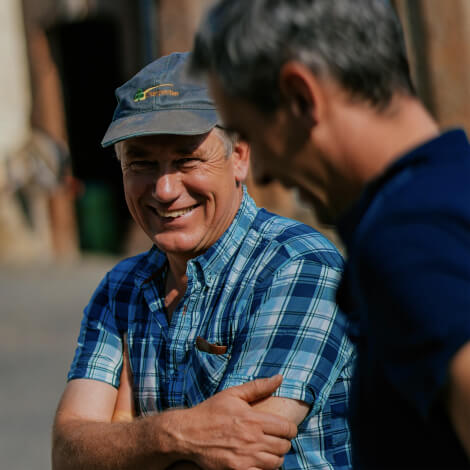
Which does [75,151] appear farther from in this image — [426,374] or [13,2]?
[426,374]

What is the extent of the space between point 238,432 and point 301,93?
0.88 meters

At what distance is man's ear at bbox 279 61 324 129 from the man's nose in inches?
42.7

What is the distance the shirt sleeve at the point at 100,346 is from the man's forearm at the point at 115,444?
14 cm

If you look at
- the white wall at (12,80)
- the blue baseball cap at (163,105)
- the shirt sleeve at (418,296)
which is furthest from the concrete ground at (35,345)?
the shirt sleeve at (418,296)

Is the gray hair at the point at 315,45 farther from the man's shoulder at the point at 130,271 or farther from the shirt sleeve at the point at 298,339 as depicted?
the man's shoulder at the point at 130,271

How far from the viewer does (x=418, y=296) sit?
120cm

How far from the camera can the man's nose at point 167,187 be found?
7.87 feet

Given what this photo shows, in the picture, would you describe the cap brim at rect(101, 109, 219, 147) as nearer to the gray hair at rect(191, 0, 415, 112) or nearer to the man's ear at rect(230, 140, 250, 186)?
the man's ear at rect(230, 140, 250, 186)

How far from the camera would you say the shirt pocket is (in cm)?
212

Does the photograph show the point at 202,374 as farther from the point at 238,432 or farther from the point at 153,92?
the point at 153,92

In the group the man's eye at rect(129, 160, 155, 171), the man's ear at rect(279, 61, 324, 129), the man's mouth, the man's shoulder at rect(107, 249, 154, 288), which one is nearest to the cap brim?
the man's eye at rect(129, 160, 155, 171)

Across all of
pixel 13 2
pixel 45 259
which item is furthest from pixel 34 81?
pixel 45 259

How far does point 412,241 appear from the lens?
121 cm

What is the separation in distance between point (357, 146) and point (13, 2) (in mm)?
12260
